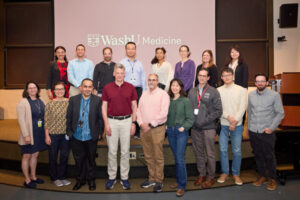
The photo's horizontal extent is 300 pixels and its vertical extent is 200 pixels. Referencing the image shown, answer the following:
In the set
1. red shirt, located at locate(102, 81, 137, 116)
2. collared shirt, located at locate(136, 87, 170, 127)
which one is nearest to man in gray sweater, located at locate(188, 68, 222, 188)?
collared shirt, located at locate(136, 87, 170, 127)

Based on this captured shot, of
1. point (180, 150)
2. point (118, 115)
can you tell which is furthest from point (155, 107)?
point (180, 150)

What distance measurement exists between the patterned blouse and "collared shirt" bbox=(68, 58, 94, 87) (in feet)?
2.12

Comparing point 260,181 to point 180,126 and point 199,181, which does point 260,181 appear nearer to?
point 199,181

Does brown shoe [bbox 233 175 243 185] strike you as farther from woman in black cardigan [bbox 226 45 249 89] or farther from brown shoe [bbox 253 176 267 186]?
woman in black cardigan [bbox 226 45 249 89]

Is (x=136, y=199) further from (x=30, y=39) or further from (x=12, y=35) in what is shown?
(x=12, y=35)

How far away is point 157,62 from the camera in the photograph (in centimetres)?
379

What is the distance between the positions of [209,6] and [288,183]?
422cm

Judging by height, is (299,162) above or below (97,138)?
below

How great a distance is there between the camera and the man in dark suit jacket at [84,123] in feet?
9.75

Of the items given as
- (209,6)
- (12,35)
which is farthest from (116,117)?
(12,35)

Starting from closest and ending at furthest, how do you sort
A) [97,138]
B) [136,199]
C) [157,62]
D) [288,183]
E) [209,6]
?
[136,199]
[97,138]
[288,183]
[157,62]
[209,6]

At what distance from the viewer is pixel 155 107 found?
286 centimetres

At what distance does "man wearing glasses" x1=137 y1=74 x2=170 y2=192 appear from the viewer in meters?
2.85

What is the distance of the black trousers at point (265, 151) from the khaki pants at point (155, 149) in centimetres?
132
